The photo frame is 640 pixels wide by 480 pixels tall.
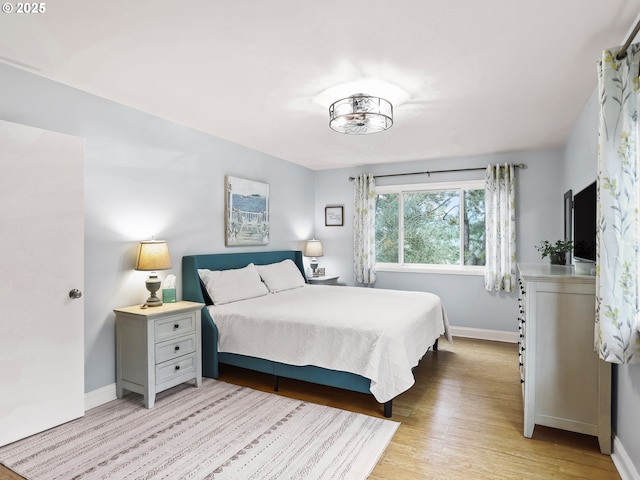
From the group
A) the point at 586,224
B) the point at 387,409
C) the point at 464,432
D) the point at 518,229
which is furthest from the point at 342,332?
the point at 518,229

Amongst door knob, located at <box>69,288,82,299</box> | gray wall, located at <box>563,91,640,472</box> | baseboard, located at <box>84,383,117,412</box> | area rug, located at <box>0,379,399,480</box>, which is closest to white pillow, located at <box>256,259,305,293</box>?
area rug, located at <box>0,379,399,480</box>

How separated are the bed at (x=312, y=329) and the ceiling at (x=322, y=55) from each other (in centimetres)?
167

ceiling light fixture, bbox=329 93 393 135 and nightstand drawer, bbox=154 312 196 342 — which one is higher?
ceiling light fixture, bbox=329 93 393 135

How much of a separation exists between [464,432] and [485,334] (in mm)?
2821

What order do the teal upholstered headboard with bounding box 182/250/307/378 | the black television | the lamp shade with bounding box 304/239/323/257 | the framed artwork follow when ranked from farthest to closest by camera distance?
the lamp shade with bounding box 304/239/323/257 < the framed artwork < the teal upholstered headboard with bounding box 182/250/307/378 < the black television

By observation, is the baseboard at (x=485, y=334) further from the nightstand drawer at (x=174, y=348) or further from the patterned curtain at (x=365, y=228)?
the nightstand drawer at (x=174, y=348)

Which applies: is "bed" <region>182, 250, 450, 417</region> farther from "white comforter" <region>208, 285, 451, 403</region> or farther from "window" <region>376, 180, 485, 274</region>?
→ "window" <region>376, 180, 485, 274</region>

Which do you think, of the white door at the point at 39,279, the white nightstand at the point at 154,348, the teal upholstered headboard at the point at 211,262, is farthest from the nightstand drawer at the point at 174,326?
the white door at the point at 39,279

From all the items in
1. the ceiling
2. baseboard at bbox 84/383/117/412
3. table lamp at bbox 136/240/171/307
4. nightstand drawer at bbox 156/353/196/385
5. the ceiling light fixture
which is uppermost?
the ceiling

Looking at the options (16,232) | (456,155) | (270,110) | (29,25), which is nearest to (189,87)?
(270,110)

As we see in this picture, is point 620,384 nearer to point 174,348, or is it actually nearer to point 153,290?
point 174,348

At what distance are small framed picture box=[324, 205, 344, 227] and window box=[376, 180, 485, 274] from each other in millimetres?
603

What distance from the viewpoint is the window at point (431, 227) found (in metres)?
5.25

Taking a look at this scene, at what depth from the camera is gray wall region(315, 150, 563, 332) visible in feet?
15.6
